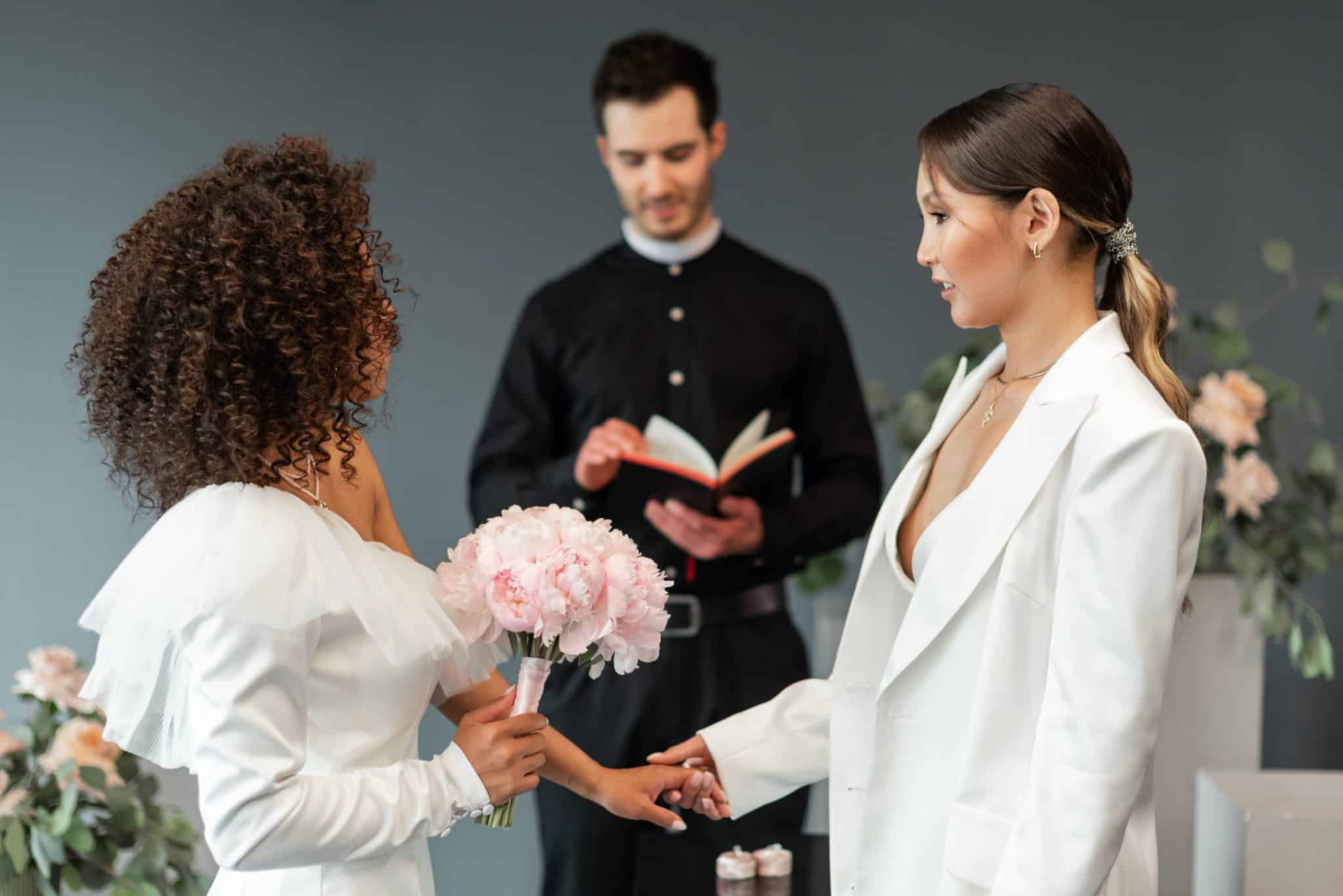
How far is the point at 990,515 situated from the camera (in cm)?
167

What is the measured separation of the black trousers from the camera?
10.5 feet

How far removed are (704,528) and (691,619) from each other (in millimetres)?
247

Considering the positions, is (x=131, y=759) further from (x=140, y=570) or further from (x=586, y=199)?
(x=586, y=199)

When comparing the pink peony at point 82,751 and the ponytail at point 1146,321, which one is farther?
the pink peony at point 82,751

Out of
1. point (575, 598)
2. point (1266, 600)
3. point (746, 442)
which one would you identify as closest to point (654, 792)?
point (575, 598)

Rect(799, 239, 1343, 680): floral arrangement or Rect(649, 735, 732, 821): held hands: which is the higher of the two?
Rect(799, 239, 1343, 680): floral arrangement

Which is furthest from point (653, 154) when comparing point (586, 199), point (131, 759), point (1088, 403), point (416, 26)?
point (1088, 403)

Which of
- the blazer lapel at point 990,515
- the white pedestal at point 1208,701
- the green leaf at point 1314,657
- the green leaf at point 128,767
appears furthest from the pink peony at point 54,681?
the green leaf at point 1314,657

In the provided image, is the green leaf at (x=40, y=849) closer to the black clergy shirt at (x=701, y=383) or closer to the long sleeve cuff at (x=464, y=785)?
the black clergy shirt at (x=701, y=383)

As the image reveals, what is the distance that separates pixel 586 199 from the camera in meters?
4.38

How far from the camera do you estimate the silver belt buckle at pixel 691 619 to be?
3.24 meters

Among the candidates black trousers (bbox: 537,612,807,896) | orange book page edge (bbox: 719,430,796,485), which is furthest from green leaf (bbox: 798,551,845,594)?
orange book page edge (bbox: 719,430,796,485)

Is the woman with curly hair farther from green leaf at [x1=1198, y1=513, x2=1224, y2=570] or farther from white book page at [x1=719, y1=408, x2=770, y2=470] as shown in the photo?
green leaf at [x1=1198, y1=513, x2=1224, y2=570]

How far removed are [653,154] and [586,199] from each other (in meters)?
0.98
